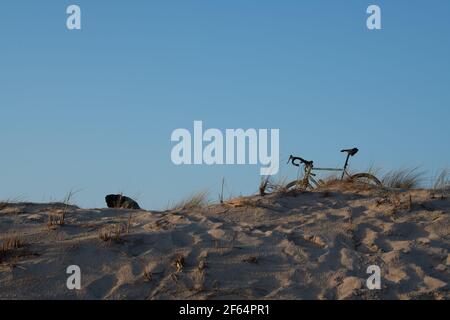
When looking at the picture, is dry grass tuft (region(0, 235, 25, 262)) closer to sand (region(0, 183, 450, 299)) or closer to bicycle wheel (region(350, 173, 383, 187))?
sand (region(0, 183, 450, 299))

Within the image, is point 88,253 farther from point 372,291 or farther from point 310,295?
point 372,291

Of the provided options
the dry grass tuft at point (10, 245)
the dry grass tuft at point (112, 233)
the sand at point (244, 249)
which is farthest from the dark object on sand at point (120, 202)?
the dry grass tuft at point (10, 245)

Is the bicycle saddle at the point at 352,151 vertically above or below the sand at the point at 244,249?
above

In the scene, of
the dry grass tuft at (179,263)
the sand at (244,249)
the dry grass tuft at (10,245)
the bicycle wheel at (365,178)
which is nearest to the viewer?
the sand at (244,249)

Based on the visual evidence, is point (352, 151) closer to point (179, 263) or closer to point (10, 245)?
point (179, 263)

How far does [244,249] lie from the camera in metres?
7.51

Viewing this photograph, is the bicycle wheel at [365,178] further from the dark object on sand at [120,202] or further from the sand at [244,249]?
the dark object on sand at [120,202]

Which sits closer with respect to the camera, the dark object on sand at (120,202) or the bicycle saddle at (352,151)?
the bicycle saddle at (352,151)

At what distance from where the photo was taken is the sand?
22.3ft

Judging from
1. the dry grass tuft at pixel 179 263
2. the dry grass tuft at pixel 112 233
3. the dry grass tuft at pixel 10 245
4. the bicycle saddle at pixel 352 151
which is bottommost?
the dry grass tuft at pixel 179 263

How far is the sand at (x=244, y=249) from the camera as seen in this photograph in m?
6.79

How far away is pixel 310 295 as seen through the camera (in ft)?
22.0
